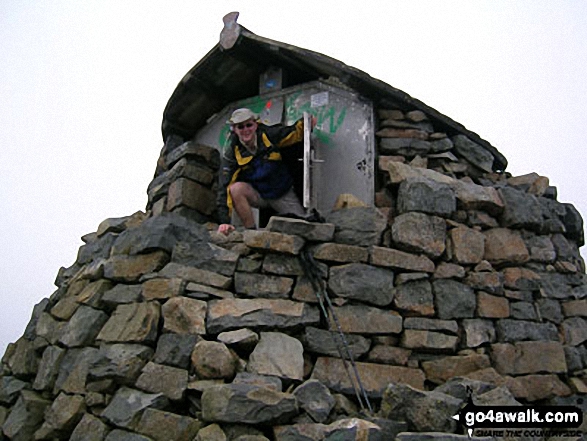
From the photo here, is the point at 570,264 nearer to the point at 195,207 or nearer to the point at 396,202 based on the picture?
the point at 396,202

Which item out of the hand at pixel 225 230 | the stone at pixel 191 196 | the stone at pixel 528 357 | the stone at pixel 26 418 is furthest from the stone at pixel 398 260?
the stone at pixel 26 418

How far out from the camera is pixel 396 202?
17.4 ft

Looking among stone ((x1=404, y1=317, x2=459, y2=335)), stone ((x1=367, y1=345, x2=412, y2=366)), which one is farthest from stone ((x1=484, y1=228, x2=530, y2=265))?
stone ((x1=367, y1=345, x2=412, y2=366))

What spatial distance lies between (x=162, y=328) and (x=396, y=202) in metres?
2.53

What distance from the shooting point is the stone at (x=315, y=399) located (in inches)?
148

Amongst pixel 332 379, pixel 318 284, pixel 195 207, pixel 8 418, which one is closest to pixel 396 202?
pixel 318 284

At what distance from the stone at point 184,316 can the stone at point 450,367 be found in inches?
76.6

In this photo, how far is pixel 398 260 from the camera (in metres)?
4.79

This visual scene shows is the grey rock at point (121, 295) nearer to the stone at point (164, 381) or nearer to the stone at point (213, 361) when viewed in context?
the stone at point (164, 381)

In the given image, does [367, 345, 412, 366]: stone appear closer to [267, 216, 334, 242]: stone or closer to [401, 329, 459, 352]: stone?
[401, 329, 459, 352]: stone

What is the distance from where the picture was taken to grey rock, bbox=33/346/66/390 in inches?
189

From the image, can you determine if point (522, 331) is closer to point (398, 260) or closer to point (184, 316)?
point (398, 260)

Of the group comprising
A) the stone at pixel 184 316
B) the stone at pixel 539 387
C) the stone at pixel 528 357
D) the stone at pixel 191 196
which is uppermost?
the stone at pixel 191 196

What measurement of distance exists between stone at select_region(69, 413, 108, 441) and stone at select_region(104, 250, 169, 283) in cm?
122
